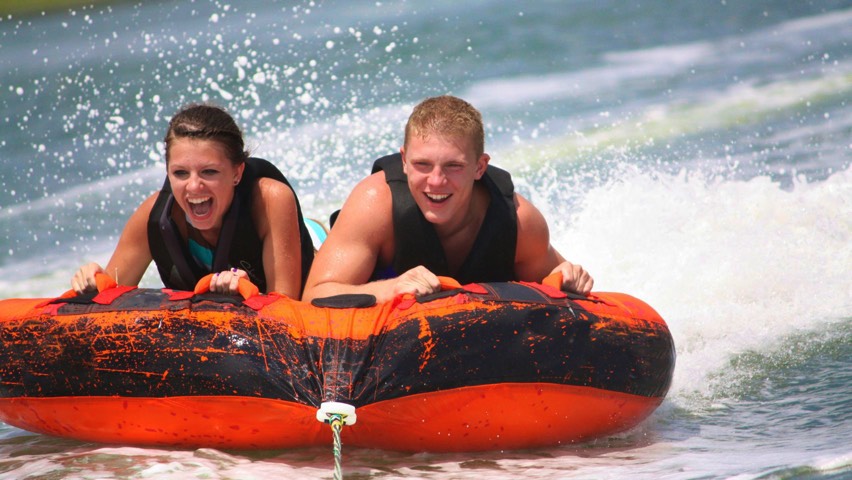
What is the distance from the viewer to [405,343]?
2945mm

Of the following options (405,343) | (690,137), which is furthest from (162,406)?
(690,137)

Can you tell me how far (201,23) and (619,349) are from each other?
9385 millimetres

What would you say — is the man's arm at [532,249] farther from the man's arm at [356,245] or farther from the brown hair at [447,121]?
the man's arm at [356,245]

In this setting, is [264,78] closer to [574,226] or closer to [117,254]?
[574,226]

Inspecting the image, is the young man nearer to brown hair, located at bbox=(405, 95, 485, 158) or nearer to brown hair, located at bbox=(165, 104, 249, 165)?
brown hair, located at bbox=(405, 95, 485, 158)

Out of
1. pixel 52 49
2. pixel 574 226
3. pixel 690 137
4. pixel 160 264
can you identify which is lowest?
pixel 160 264

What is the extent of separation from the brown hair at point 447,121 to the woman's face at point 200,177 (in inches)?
27.1

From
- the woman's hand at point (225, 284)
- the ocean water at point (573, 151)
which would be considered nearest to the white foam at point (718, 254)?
the ocean water at point (573, 151)

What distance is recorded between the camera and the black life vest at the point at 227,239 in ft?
11.8

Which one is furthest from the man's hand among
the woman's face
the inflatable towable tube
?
the woman's face

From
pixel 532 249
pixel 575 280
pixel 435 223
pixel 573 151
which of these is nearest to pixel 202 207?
pixel 435 223

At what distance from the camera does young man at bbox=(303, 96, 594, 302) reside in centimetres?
335

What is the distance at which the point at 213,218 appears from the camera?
3.54 meters

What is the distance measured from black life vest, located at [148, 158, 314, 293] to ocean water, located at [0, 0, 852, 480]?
0.76 metres
